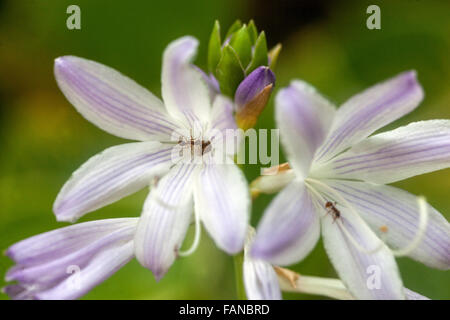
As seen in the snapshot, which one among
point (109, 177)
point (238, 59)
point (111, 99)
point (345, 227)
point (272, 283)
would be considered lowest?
point (272, 283)

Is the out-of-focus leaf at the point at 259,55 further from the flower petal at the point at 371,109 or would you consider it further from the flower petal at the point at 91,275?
the flower petal at the point at 91,275

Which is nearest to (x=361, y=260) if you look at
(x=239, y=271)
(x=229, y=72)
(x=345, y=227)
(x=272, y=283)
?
(x=345, y=227)

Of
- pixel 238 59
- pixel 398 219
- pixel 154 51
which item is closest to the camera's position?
pixel 398 219

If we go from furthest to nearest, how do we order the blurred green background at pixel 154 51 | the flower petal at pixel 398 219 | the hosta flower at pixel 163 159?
the blurred green background at pixel 154 51 < the flower petal at pixel 398 219 < the hosta flower at pixel 163 159

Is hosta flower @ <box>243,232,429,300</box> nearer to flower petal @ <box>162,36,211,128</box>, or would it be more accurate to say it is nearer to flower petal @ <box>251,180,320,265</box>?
flower petal @ <box>251,180,320,265</box>

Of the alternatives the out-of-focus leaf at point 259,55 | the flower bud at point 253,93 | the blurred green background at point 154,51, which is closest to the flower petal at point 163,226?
the flower bud at point 253,93

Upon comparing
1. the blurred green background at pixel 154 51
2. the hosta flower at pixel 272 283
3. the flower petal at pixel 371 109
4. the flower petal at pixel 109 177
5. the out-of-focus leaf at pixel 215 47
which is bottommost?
the hosta flower at pixel 272 283

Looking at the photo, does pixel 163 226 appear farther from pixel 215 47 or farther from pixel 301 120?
pixel 215 47
